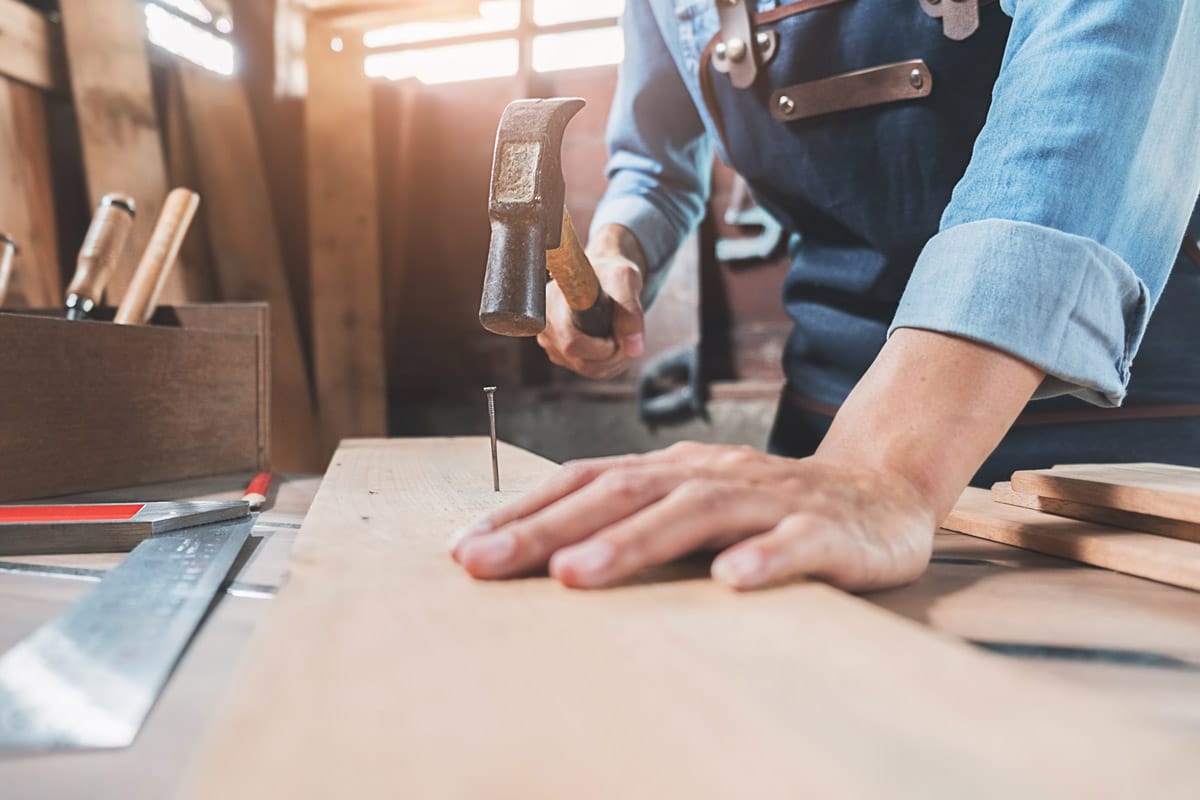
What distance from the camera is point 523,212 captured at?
25.9 inches

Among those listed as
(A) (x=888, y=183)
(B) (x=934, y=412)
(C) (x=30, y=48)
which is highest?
(C) (x=30, y=48)

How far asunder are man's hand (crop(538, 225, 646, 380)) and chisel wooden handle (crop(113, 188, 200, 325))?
59cm

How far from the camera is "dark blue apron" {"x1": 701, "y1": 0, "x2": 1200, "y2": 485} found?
101cm

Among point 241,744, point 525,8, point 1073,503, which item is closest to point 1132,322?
point 1073,503

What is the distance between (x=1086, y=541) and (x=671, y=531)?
1.18 feet

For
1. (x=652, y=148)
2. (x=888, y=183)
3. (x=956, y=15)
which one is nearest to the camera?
(x=956, y=15)

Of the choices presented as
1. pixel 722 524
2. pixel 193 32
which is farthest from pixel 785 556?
pixel 193 32

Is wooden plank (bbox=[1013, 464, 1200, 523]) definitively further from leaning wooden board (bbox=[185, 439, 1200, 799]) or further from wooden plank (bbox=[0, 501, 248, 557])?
wooden plank (bbox=[0, 501, 248, 557])

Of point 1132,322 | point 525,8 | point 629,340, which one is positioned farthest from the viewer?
point 525,8

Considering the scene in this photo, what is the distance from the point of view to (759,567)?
458mm

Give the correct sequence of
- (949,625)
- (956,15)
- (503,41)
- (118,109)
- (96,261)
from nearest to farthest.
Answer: (949,625) < (956,15) < (96,261) < (118,109) < (503,41)

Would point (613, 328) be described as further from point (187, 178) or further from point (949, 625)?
point (187, 178)

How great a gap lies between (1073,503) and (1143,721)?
455mm

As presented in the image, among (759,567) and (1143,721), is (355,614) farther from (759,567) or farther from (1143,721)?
(1143,721)
